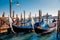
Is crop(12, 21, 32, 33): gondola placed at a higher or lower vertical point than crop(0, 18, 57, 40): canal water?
higher

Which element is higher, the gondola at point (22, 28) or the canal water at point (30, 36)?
the gondola at point (22, 28)

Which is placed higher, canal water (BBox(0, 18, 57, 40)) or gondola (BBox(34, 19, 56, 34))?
gondola (BBox(34, 19, 56, 34))

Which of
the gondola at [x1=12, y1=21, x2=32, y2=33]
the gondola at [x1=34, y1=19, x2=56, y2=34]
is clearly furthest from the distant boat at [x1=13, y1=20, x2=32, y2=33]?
the gondola at [x1=34, y1=19, x2=56, y2=34]

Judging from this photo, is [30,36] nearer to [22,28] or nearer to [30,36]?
[30,36]

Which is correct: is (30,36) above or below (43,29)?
below

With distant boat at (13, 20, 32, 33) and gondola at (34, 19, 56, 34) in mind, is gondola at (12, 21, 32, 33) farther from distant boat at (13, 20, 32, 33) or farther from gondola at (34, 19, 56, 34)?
gondola at (34, 19, 56, 34)

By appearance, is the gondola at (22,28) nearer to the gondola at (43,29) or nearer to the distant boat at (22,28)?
the distant boat at (22,28)

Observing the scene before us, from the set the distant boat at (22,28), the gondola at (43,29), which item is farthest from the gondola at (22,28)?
the gondola at (43,29)

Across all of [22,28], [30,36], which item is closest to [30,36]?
[30,36]

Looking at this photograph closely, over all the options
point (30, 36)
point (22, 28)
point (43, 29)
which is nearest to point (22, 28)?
point (22, 28)

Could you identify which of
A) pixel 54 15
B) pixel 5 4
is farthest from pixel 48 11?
pixel 5 4

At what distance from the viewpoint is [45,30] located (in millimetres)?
2080

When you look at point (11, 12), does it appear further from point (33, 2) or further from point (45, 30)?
point (45, 30)

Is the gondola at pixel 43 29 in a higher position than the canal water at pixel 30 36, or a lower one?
higher
